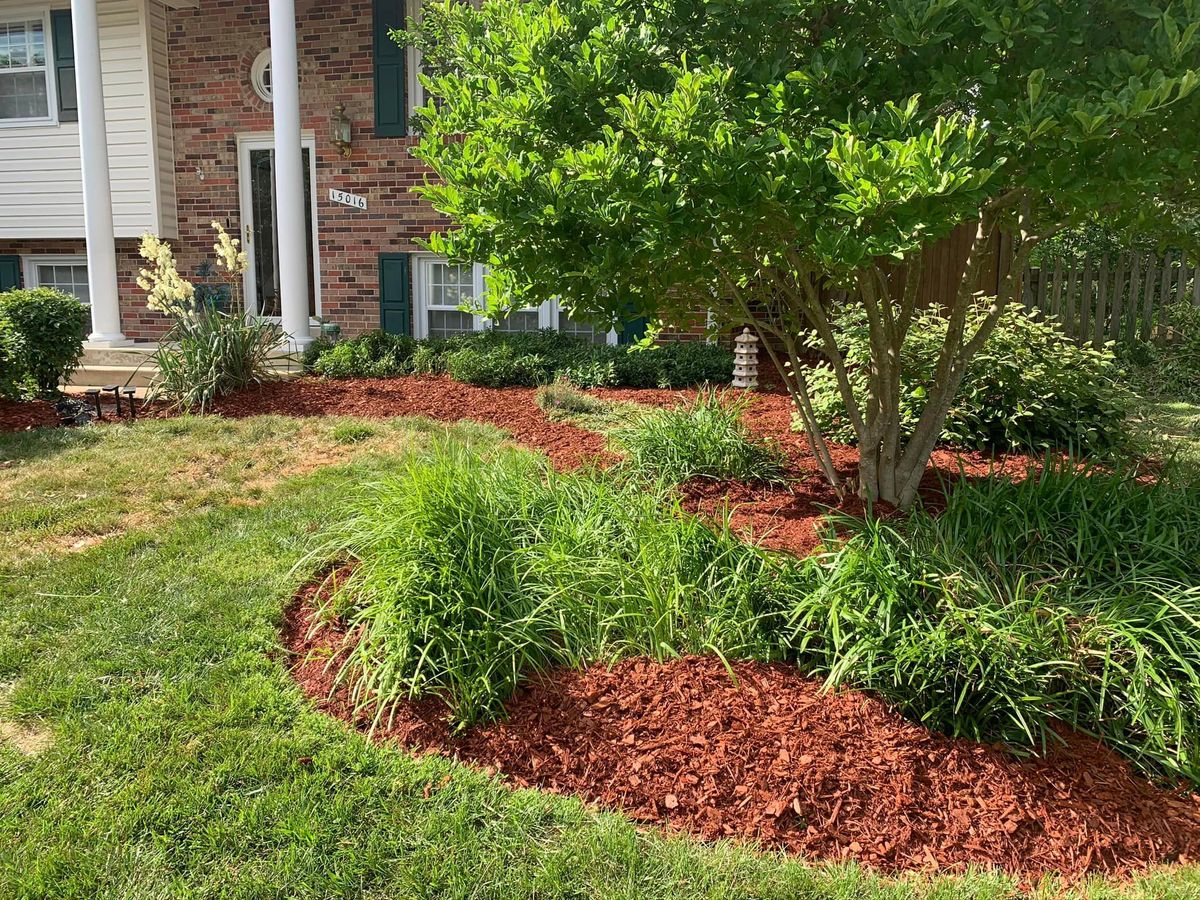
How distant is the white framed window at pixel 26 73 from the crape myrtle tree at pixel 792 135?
458 inches

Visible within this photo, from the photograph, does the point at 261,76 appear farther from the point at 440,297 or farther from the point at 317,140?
the point at 440,297

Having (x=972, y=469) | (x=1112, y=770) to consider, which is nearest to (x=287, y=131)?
(x=972, y=469)

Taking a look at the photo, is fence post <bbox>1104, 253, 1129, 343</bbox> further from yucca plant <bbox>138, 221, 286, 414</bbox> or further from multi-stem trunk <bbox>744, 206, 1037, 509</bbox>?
yucca plant <bbox>138, 221, 286, 414</bbox>

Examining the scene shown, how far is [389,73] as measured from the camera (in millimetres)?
11164

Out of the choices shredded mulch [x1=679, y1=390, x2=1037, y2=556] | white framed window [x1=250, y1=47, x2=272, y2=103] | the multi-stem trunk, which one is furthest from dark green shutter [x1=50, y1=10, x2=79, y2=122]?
the multi-stem trunk

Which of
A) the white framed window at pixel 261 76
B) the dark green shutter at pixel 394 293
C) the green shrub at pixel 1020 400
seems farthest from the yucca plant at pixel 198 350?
the green shrub at pixel 1020 400

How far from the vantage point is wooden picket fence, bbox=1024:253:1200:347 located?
1037 cm

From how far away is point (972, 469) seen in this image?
530 centimetres

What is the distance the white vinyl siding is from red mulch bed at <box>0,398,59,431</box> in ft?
17.2

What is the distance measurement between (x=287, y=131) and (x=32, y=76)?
20.0ft

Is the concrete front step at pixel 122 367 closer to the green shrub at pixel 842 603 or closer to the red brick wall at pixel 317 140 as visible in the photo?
the red brick wall at pixel 317 140

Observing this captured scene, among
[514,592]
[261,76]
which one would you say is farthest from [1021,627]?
[261,76]

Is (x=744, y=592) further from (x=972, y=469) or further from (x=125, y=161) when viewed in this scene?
(x=125, y=161)

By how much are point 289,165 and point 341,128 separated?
1.99m
